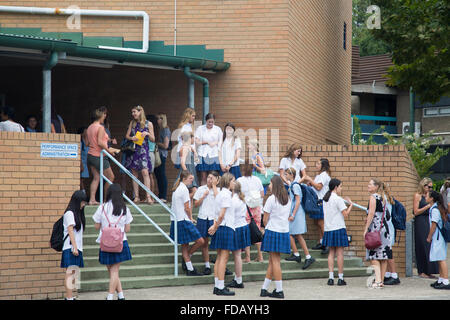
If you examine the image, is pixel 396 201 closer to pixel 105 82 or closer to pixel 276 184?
pixel 276 184

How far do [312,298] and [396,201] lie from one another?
274cm

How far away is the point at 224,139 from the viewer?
1182 centimetres

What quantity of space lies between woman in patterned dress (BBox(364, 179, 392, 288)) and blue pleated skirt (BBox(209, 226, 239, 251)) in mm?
2203

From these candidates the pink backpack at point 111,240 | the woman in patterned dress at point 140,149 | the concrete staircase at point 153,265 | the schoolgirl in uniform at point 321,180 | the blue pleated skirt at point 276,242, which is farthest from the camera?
the woman in patterned dress at point 140,149

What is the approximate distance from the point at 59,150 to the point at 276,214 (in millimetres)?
3107

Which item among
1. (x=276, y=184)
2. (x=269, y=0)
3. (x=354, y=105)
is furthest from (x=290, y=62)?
(x=354, y=105)

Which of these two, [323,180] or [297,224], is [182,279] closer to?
[297,224]

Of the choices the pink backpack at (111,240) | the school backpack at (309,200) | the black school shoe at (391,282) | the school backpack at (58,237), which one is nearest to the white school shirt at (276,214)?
the pink backpack at (111,240)

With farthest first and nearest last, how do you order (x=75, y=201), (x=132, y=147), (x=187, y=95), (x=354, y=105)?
(x=354, y=105) → (x=187, y=95) → (x=132, y=147) → (x=75, y=201)

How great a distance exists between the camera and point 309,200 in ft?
36.6

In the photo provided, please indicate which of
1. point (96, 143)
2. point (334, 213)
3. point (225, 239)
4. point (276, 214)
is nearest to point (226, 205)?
point (225, 239)

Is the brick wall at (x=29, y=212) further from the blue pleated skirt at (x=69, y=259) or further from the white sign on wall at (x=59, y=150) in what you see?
the blue pleated skirt at (x=69, y=259)

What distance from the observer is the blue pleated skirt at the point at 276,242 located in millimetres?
8766

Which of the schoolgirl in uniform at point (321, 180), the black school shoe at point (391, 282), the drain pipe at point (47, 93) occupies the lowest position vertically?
the black school shoe at point (391, 282)
